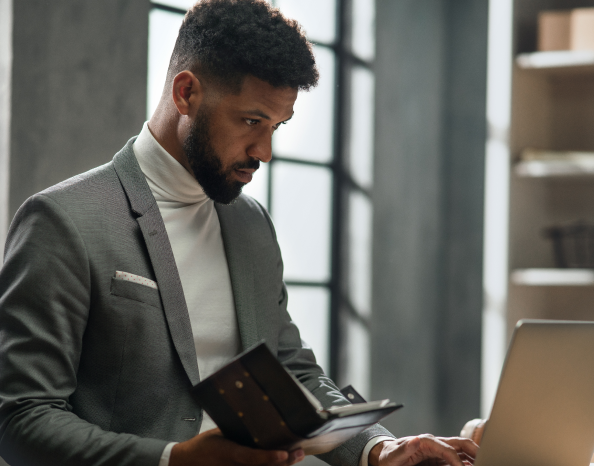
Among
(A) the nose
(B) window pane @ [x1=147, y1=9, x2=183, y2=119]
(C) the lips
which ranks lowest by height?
(C) the lips

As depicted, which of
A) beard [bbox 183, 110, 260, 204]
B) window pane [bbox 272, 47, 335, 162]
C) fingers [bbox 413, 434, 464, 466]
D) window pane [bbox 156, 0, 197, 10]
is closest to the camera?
fingers [bbox 413, 434, 464, 466]

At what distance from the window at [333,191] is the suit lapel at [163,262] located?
1.93 meters

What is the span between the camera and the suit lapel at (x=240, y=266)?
1.44 m

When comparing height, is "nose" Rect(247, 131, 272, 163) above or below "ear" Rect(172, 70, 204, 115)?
below

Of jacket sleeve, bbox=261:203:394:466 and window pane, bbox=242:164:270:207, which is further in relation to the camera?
window pane, bbox=242:164:270:207

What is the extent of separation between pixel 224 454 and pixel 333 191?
2.60 meters

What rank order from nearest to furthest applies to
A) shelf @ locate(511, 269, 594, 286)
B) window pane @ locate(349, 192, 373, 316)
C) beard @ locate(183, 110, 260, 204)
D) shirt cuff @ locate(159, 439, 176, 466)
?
shirt cuff @ locate(159, 439, 176, 466) → beard @ locate(183, 110, 260, 204) → shelf @ locate(511, 269, 594, 286) → window pane @ locate(349, 192, 373, 316)

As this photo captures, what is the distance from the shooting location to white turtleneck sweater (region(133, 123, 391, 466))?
4.61ft

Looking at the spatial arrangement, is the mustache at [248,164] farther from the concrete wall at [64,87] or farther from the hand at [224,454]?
the concrete wall at [64,87]

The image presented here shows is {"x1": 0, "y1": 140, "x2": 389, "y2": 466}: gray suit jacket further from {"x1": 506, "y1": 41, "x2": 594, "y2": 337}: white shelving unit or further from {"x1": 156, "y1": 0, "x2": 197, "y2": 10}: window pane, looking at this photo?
{"x1": 506, "y1": 41, "x2": 594, "y2": 337}: white shelving unit

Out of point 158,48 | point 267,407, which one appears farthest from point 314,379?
point 158,48

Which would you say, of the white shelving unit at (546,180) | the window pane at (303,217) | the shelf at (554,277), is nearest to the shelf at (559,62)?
the white shelving unit at (546,180)

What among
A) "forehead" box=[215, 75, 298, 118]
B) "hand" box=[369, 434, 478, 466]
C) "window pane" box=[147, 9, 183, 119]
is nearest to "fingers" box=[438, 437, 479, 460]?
"hand" box=[369, 434, 478, 466]

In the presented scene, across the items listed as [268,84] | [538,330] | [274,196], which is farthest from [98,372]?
[274,196]
